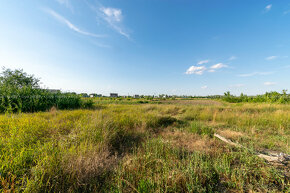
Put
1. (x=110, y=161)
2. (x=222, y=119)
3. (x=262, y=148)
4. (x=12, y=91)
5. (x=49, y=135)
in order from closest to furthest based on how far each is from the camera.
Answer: (x=110, y=161) < (x=49, y=135) < (x=262, y=148) < (x=222, y=119) < (x=12, y=91)

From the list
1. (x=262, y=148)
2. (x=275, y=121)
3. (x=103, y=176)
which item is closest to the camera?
(x=103, y=176)

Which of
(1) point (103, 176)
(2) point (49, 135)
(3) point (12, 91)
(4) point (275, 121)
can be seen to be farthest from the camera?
(3) point (12, 91)

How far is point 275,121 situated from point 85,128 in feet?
32.4

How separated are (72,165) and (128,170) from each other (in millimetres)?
1018

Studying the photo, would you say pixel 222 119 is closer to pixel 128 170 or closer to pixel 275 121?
pixel 275 121

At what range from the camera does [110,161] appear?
212 centimetres

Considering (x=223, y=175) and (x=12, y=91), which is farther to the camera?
(x=12, y=91)

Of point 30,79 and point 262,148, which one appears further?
point 30,79

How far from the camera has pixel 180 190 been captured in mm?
1489

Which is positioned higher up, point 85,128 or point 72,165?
point 85,128

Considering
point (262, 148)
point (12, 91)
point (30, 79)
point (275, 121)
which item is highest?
point (30, 79)

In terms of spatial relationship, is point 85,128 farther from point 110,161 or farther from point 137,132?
point 137,132

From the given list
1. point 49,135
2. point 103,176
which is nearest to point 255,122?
point 103,176

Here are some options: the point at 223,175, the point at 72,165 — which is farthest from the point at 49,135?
the point at 223,175
